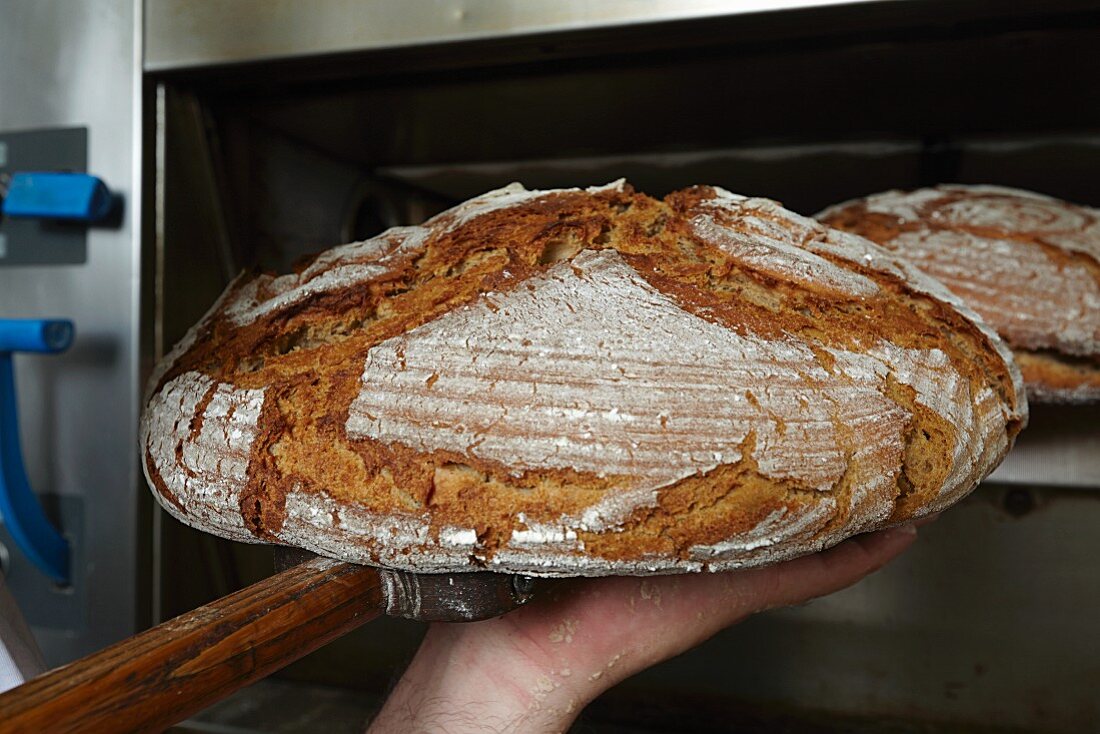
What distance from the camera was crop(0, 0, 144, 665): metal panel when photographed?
106 cm

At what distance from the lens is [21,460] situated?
104 cm

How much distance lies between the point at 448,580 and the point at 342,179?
36.0 inches

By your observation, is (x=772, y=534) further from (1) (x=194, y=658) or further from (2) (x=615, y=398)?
(1) (x=194, y=658)

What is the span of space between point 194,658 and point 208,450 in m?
0.22

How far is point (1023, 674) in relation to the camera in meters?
1.29

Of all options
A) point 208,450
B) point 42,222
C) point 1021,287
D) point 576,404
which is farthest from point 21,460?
point 1021,287

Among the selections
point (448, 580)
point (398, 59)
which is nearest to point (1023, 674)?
point (448, 580)

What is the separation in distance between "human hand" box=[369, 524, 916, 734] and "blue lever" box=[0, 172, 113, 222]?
2.29 feet

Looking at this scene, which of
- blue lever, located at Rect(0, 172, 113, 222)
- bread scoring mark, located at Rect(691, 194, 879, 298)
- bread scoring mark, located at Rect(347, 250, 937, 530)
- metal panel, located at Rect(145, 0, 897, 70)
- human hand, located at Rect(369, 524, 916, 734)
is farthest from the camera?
blue lever, located at Rect(0, 172, 113, 222)

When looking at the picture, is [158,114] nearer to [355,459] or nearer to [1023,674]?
[355,459]

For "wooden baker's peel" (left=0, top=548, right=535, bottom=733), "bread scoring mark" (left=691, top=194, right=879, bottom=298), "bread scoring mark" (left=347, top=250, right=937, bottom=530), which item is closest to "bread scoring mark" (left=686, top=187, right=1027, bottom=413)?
"bread scoring mark" (left=691, top=194, right=879, bottom=298)

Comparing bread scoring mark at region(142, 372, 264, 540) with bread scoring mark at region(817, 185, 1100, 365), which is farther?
bread scoring mark at region(817, 185, 1100, 365)

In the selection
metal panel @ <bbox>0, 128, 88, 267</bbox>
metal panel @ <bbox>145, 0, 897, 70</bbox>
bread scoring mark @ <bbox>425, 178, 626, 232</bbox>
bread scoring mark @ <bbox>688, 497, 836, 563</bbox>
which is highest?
metal panel @ <bbox>145, 0, 897, 70</bbox>

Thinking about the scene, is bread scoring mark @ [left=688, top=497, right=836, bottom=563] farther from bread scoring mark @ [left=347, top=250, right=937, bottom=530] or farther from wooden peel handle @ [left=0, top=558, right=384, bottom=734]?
wooden peel handle @ [left=0, top=558, right=384, bottom=734]
